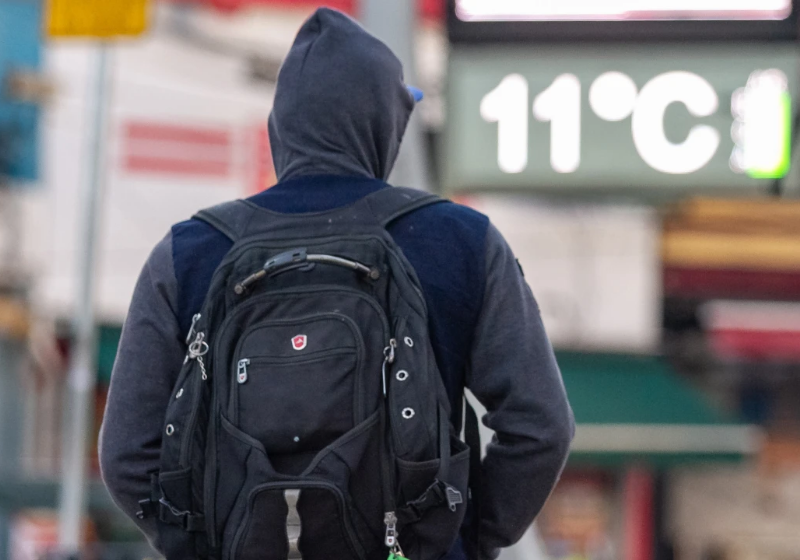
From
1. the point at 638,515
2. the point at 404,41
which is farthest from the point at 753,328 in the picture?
the point at 404,41

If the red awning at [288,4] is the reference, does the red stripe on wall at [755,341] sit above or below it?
below

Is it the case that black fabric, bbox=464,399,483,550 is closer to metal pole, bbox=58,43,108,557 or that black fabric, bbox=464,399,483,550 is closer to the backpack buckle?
the backpack buckle

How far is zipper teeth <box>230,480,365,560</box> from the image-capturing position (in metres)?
2.05

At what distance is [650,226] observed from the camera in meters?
13.0

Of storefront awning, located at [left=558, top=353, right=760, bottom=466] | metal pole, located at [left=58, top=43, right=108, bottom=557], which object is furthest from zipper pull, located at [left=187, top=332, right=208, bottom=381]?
storefront awning, located at [left=558, top=353, right=760, bottom=466]

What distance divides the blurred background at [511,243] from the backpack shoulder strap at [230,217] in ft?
7.75

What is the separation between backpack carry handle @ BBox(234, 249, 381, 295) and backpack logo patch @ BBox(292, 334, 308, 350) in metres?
0.12

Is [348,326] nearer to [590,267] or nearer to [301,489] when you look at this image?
[301,489]

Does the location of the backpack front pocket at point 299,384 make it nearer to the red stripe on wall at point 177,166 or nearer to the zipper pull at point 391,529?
the zipper pull at point 391,529

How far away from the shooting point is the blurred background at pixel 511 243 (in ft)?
15.6

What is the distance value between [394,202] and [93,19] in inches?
160

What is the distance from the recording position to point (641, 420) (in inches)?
469

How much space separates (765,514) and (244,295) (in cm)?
→ 1247

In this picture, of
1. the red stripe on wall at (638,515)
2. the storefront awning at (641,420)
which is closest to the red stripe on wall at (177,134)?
the storefront awning at (641,420)
